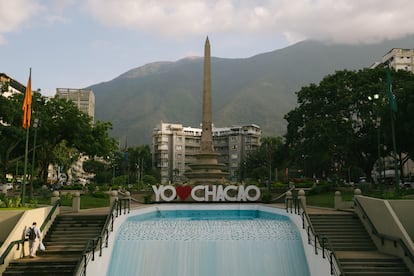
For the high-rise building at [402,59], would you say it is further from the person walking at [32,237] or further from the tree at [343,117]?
the person walking at [32,237]

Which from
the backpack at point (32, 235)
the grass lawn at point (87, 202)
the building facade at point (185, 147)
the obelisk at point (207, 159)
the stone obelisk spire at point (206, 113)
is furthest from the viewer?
the building facade at point (185, 147)

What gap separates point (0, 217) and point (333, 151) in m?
35.6

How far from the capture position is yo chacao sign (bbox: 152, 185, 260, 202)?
105 ft

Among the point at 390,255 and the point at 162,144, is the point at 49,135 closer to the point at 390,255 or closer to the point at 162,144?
the point at 390,255

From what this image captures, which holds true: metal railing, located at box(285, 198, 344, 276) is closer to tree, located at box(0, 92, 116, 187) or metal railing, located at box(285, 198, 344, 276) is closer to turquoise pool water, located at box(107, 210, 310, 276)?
turquoise pool water, located at box(107, 210, 310, 276)

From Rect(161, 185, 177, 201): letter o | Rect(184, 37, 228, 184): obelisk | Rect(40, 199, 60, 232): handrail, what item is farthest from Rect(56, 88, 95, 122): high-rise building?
Rect(40, 199, 60, 232): handrail

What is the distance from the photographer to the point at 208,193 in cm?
3192

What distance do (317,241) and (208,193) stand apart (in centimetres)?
1470

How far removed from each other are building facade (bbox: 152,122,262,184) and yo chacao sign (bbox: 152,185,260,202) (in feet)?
296

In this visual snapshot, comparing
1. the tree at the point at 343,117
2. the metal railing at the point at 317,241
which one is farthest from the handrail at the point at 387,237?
the tree at the point at 343,117

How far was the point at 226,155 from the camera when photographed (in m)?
128

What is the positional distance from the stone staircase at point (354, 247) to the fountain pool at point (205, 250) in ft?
5.14

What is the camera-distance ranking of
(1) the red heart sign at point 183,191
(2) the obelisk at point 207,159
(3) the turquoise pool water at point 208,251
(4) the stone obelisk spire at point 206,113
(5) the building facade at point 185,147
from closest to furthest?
(3) the turquoise pool water at point 208,251
(1) the red heart sign at point 183,191
(2) the obelisk at point 207,159
(4) the stone obelisk spire at point 206,113
(5) the building facade at point 185,147

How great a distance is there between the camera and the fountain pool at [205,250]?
53.8 ft
